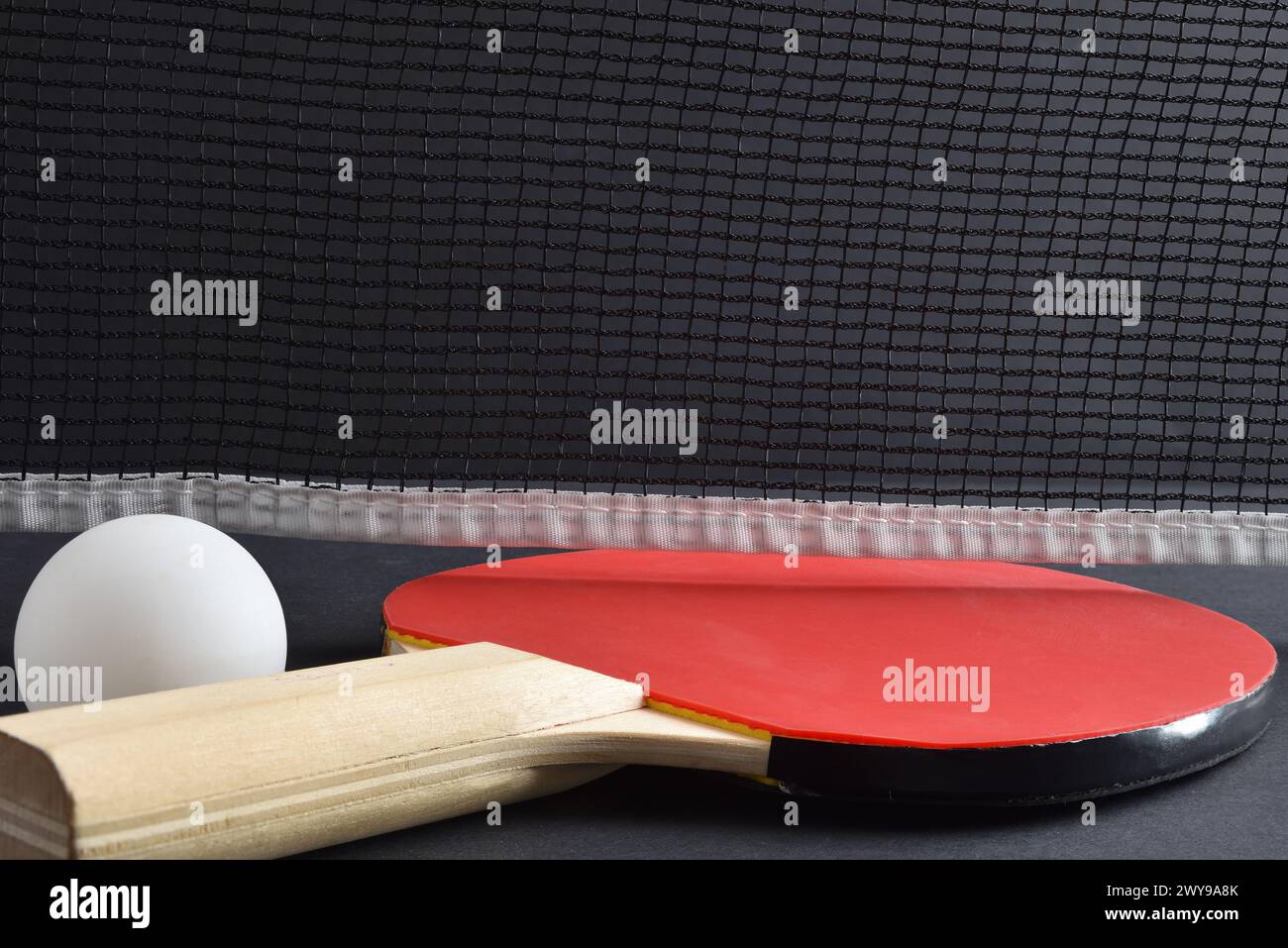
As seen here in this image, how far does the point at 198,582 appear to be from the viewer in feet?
4.50

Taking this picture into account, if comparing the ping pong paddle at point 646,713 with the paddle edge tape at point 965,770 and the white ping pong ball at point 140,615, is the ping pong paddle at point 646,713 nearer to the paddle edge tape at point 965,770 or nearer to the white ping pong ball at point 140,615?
the paddle edge tape at point 965,770

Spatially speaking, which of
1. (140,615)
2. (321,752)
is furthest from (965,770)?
(140,615)

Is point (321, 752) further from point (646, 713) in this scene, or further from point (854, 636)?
point (854, 636)

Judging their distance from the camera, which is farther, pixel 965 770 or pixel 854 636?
pixel 854 636

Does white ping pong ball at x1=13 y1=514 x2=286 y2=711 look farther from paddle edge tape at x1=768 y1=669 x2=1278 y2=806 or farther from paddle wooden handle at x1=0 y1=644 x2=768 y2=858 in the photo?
paddle edge tape at x1=768 y1=669 x2=1278 y2=806

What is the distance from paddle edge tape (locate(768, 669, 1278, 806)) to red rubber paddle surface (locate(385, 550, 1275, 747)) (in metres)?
0.01

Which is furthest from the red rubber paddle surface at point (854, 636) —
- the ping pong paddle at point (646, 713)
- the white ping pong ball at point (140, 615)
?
the white ping pong ball at point (140, 615)

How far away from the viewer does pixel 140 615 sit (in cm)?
133

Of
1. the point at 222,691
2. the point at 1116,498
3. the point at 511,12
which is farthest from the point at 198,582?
the point at 511,12

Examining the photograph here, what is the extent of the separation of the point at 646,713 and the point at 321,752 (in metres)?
0.33

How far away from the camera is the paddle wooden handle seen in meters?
1.03

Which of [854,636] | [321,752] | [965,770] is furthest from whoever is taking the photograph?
[854,636]

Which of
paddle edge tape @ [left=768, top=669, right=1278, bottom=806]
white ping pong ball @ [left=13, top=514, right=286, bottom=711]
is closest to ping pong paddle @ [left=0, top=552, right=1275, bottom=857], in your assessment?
paddle edge tape @ [left=768, top=669, right=1278, bottom=806]

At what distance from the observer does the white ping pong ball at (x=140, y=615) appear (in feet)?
4.35
